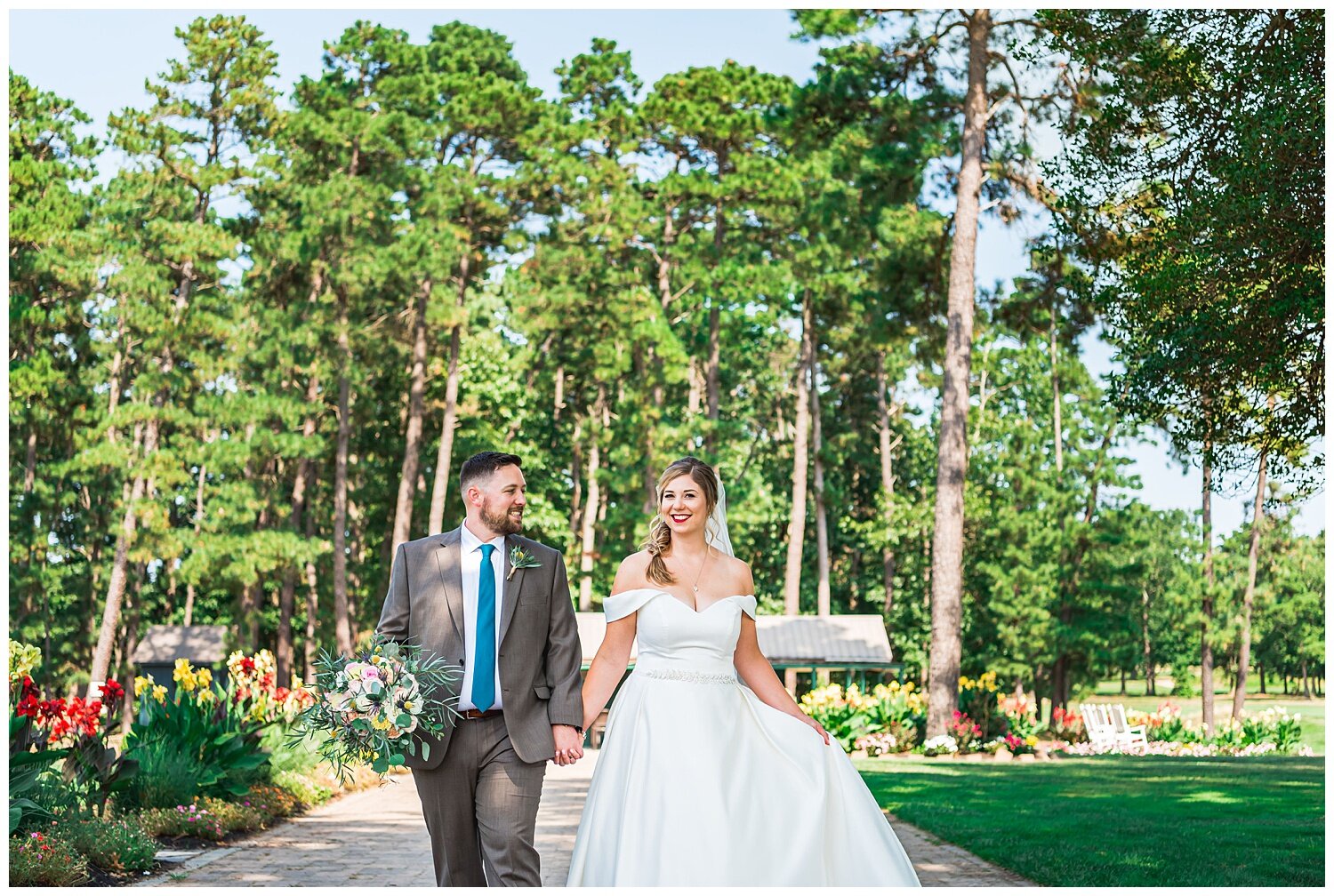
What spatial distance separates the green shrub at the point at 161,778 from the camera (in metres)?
10.6

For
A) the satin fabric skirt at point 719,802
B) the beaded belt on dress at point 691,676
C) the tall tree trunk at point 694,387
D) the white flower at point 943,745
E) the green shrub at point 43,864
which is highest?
the tall tree trunk at point 694,387

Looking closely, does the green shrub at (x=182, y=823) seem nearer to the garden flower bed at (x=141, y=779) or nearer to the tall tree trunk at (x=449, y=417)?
the garden flower bed at (x=141, y=779)

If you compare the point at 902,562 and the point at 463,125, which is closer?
the point at 463,125

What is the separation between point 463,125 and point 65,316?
36.9ft

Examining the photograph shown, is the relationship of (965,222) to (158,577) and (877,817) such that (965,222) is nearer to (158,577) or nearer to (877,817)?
(877,817)

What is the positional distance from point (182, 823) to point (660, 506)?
6.03m

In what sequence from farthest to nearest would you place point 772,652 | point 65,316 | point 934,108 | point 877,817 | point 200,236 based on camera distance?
point 65,316 < point 200,236 < point 772,652 < point 934,108 < point 877,817

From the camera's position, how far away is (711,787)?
584 centimetres

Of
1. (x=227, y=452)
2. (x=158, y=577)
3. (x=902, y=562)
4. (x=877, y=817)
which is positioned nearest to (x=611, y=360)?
(x=227, y=452)

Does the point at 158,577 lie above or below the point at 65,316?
below

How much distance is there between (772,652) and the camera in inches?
1219

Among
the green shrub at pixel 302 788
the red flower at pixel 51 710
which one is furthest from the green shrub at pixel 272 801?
the red flower at pixel 51 710

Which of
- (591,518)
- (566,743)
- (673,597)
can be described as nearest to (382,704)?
(566,743)

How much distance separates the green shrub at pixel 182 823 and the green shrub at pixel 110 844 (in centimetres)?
117
